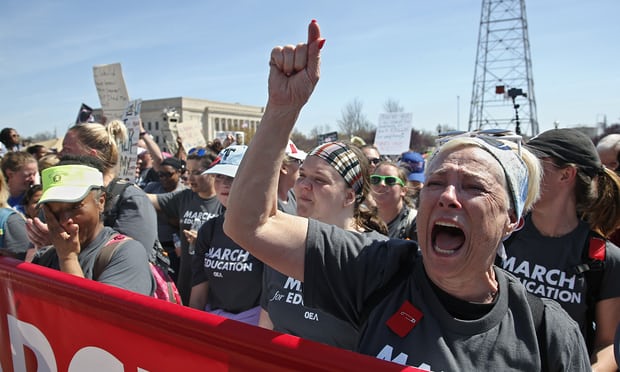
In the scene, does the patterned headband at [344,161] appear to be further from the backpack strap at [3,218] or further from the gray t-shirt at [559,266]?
the backpack strap at [3,218]

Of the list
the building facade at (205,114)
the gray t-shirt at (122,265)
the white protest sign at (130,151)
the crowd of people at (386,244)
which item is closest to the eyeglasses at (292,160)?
the crowd of people at (386,244)

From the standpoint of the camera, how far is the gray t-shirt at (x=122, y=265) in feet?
7.75

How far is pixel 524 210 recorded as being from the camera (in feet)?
6.01

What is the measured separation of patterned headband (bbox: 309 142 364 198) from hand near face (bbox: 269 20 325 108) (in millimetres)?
1168

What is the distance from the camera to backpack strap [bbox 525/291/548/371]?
1442mm

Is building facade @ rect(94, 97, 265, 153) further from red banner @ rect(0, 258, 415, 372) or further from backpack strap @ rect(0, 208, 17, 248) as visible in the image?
red banner @ rect(0, 258, 415, 372)

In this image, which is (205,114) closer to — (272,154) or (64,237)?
(64,237)

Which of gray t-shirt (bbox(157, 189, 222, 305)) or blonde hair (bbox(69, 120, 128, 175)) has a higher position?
blonde hair (bbox(69, 120, 128, 175))

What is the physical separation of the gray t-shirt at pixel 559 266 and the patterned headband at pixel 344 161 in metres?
0.96

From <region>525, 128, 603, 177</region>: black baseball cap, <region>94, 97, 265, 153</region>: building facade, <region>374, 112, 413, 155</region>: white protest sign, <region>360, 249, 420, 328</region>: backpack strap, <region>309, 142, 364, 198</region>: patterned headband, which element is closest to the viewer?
<region>360, 249, 420, 328</region>: backpack strap

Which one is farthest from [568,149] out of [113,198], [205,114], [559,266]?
[205,114]

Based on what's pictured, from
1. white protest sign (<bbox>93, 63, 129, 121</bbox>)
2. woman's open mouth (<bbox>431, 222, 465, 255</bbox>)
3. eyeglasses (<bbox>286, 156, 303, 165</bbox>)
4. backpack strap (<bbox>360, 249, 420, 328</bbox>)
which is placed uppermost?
white protest sign (<bbox>93, 63, 129, 121</bbox>)

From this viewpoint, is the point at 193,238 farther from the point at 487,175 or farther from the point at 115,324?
the point at 487,175

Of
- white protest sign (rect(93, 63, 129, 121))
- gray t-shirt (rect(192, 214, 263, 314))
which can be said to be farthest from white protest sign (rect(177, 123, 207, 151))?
gray t-shirt (rect(192, 214, 263, 314))
